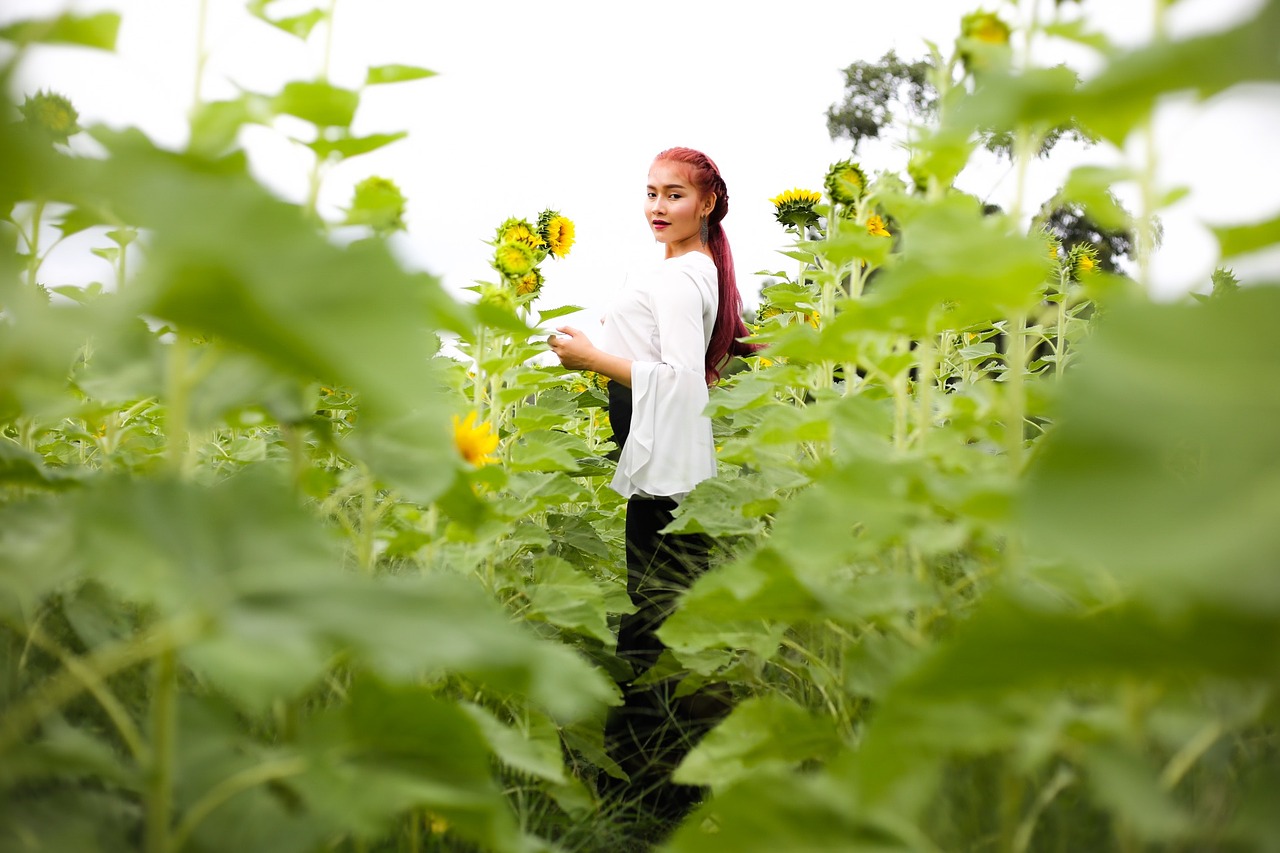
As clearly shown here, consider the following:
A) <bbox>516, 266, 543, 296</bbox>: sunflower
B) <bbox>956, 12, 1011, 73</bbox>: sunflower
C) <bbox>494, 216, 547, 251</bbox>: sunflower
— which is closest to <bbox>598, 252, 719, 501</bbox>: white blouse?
<bbox>516, 266, 543, 296</bbox>: sunflower

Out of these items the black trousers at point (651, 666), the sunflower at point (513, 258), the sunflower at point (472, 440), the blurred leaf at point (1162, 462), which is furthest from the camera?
the black trousers at point (651, 666)

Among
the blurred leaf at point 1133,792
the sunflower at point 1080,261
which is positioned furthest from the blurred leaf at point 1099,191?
the sunflower at point 1080,261

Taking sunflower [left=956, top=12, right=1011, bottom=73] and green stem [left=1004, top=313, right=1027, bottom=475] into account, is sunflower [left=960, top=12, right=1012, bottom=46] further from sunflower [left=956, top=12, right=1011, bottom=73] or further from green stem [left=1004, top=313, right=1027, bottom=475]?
green stem [left=1004, top=313, right=1027, bottom=475]

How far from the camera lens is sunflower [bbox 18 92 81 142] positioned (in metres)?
1.35

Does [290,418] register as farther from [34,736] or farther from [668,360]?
[668,360]

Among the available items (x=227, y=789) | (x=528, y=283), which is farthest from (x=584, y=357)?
(x=227, y=789)

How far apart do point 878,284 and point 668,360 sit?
1.77 meters

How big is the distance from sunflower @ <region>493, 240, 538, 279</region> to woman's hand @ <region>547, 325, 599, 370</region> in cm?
46

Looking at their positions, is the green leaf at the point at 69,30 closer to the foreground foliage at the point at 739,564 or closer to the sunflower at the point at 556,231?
the foreground foliage at the point at 739,564

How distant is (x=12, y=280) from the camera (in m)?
0.61

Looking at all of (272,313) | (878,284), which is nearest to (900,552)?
(878,284)

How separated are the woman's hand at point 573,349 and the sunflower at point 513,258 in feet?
1.50

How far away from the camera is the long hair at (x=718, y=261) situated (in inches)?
124

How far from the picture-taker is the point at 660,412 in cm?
275
